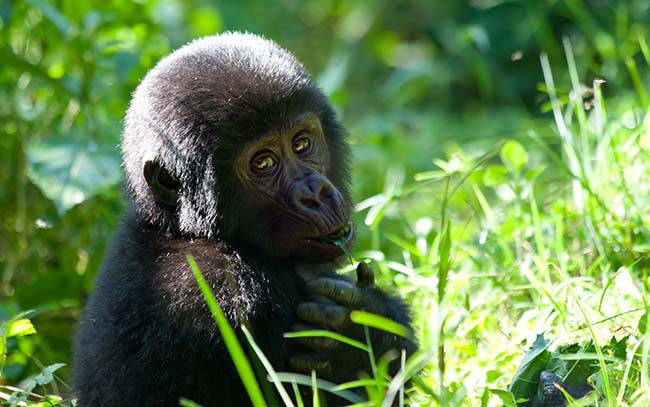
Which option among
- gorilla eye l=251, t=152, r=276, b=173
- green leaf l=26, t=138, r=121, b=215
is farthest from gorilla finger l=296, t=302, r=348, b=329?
green leaf l=26, t=138, r=121, b=215

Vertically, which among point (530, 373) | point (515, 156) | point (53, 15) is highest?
point (53, 15)

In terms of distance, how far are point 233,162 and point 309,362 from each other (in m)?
0.79

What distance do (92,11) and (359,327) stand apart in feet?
9.65

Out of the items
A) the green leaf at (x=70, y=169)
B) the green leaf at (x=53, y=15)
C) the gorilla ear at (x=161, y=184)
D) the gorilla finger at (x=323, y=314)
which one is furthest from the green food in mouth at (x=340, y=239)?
the green leaf at (x=53, y=15)

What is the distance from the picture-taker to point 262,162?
3.48m

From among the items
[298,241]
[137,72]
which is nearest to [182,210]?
[298,241]

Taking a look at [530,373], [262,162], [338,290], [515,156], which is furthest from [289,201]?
[515,156]

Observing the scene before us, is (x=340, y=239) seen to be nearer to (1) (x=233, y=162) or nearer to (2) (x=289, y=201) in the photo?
(2) (x=289, y=201)

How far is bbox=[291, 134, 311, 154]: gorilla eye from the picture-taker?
3580mm

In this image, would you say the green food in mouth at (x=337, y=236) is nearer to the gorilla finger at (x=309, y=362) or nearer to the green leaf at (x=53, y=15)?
the gorilla finger at (x=309, y=362)

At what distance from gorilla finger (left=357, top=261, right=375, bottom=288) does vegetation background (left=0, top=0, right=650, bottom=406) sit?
0.31m

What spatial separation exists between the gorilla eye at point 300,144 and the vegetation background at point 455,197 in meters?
0.49

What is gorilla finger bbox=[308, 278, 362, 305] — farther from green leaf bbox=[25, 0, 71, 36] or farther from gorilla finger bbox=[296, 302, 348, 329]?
green leaf bbox=[25, 0, 71, 36]

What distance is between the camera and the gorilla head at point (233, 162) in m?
3.40
